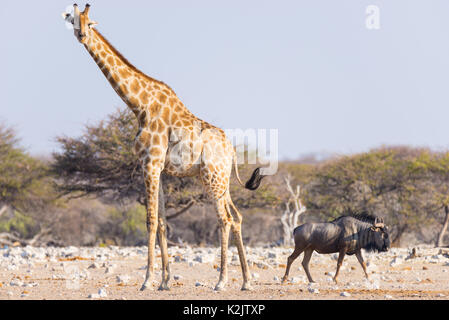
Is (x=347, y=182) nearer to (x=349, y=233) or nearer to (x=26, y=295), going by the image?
(x=349, y=233)

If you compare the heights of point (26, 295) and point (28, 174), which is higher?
point (28, 174)

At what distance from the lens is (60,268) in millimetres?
13820

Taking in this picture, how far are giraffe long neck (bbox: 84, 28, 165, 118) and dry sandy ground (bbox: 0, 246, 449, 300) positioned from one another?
2660mm

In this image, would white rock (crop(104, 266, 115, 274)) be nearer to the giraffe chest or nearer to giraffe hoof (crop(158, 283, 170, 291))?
giraffe hoof (crop(158, 283, 170, 291))

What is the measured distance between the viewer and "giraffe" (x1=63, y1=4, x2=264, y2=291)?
31.6 ft

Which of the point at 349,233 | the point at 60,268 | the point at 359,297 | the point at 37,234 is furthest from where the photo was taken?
the point at 37,234

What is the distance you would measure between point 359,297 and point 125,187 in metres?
18.0

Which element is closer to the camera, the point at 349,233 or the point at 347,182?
the point at 349,233

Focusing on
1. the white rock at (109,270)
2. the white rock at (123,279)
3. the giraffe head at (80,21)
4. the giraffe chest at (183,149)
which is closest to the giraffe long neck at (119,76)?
the giraffe head at (80,21)

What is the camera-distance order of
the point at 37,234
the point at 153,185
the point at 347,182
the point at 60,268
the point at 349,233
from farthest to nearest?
the point at 37,234, the point at 347,182, the point at 60,268, the point at 349,233, the point at 153,185

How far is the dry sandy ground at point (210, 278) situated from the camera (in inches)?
356

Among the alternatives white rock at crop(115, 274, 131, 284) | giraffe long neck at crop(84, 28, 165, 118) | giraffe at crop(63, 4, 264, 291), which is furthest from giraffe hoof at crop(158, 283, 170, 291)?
giraffe long neck at crop(84, 28, 165, 118)

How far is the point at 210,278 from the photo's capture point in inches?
490

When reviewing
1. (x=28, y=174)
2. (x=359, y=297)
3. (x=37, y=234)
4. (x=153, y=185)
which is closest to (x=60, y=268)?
(x=153, y=185)
